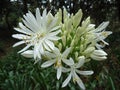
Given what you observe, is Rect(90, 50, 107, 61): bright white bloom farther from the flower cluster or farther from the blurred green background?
the blurred green background

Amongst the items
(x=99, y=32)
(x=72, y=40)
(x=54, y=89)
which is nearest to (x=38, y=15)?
(x=72, y=40)

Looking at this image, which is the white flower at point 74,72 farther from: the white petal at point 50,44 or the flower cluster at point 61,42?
the white petal at point 50,44

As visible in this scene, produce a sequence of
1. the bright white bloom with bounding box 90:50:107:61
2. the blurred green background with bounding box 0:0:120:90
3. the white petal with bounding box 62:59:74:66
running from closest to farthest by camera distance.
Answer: the white petal with bounding box 62:59:74:66, the bright white bloom with bounding box 90:50:107:61, the blurred green background with bounding box 0:0:120:90

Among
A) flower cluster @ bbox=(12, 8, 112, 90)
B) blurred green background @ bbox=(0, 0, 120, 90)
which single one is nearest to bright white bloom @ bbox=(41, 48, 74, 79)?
flower cluster @ bbox=(12, 8, 112, 90)

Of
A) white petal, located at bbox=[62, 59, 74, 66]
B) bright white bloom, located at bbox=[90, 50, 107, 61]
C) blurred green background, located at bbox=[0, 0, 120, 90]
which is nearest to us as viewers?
white petal, located at bbox=[62, 59, 74, 66]

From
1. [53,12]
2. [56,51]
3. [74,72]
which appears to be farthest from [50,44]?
[53,12]

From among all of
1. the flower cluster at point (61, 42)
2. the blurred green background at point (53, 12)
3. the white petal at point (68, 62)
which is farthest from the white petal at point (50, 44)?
the blurred green background at point (53, 12)

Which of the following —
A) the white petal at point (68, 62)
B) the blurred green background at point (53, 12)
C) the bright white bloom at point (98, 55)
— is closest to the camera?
the white petal at point (68, 62)

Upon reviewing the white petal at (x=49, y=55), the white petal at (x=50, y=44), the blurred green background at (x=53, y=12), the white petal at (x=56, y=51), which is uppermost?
the white petal at (x=50, y=44)
